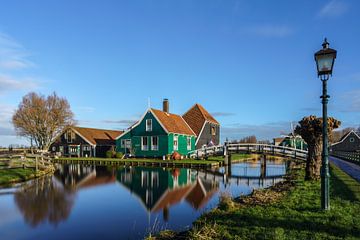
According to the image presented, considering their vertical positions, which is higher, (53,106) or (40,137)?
(53,106)

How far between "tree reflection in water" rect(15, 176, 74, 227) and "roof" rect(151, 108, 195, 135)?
76.1 feet

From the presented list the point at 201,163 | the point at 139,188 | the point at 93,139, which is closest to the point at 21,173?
the point at 139,188

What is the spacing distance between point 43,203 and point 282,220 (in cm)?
1027

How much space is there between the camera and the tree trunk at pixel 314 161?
16.2 metres

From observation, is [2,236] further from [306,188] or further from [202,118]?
[202,118]

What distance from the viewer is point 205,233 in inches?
292

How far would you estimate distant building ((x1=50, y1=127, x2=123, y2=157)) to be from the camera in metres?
50.6

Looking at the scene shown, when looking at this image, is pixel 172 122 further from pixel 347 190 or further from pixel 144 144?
pixel 347 190

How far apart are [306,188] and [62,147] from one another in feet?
153

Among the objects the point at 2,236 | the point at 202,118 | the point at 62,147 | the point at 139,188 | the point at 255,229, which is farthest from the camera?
the point at 62,147

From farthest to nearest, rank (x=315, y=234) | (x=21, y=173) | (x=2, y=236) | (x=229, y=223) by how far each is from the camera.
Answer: (x=21, y=173) → (x=2, y=236) → (x=229, y=223) → (x=315, y=234)

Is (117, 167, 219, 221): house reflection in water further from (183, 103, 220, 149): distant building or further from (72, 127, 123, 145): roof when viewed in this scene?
(72, 127, 123, 145): roof

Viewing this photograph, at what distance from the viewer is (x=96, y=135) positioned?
53.8 m

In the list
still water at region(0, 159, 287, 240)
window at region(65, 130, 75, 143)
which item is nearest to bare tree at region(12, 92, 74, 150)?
window at region(65, 130, 75, 143)
